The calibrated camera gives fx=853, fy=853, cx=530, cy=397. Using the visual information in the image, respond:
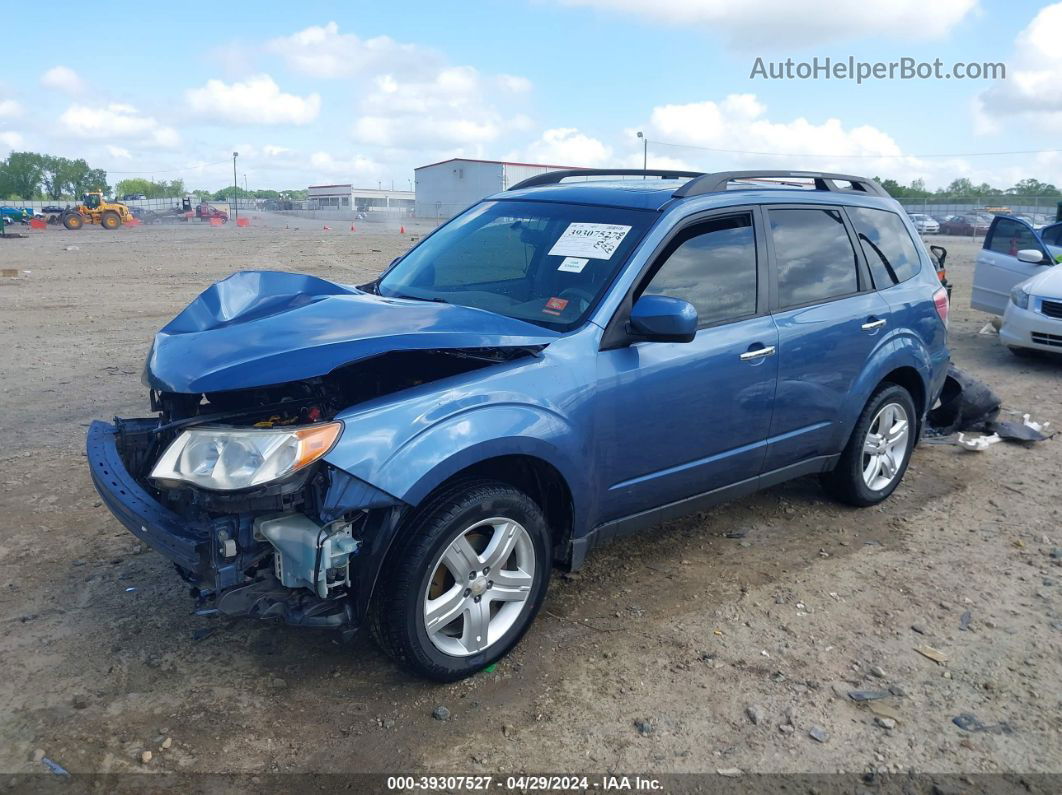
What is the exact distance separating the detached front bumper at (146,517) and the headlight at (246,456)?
0.19 m

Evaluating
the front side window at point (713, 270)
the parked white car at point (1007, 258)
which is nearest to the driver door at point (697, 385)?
the front side window at point (713, 270)

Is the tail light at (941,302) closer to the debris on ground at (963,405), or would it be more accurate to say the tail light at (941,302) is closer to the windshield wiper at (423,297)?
the debris on ground at (963,405)

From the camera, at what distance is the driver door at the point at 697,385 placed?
3660mm

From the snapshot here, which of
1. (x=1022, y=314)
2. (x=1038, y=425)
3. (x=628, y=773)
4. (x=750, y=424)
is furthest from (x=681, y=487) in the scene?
(x=1022, y=314)

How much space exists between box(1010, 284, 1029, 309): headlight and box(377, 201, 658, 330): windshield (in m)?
7.43

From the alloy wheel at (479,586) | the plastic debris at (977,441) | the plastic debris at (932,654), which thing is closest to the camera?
the alloy wheel at (479,586)

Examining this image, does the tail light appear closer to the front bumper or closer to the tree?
the front bumper

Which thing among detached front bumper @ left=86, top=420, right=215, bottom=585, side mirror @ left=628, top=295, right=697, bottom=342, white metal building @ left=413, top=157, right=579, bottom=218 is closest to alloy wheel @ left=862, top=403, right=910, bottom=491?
side mirror @ left=628, top=295, right=697, bottom=342

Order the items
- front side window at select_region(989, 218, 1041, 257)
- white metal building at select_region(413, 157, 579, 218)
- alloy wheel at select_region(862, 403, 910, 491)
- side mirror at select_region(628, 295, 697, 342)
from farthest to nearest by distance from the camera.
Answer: white metal building at select_region(413, 157, 579, 218), front side window at select_region(989, 218, 1041, 257), alloy wheel at select_region(862, 403, 910, 491), side mirror at select_region(628, 295, 697, 342)

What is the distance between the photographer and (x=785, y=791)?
2799 millimetres

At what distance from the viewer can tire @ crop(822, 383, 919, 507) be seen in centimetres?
500

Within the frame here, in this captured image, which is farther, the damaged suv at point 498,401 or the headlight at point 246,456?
the damaged suv at point 498,401

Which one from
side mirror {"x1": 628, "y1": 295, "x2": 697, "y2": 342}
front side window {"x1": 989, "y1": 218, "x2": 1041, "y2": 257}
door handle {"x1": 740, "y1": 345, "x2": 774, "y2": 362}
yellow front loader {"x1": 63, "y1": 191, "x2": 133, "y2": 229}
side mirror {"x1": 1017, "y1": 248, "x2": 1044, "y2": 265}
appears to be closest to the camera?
side mirror {"x1": 628, "y1": 295, "x2": 697, "y2": 342}

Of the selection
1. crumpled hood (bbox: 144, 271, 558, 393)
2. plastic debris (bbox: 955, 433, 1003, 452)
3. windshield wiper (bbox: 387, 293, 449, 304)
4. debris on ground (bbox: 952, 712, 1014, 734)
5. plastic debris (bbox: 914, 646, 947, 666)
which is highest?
windshield wiper (bbox: 387, 293, 449, 304)
